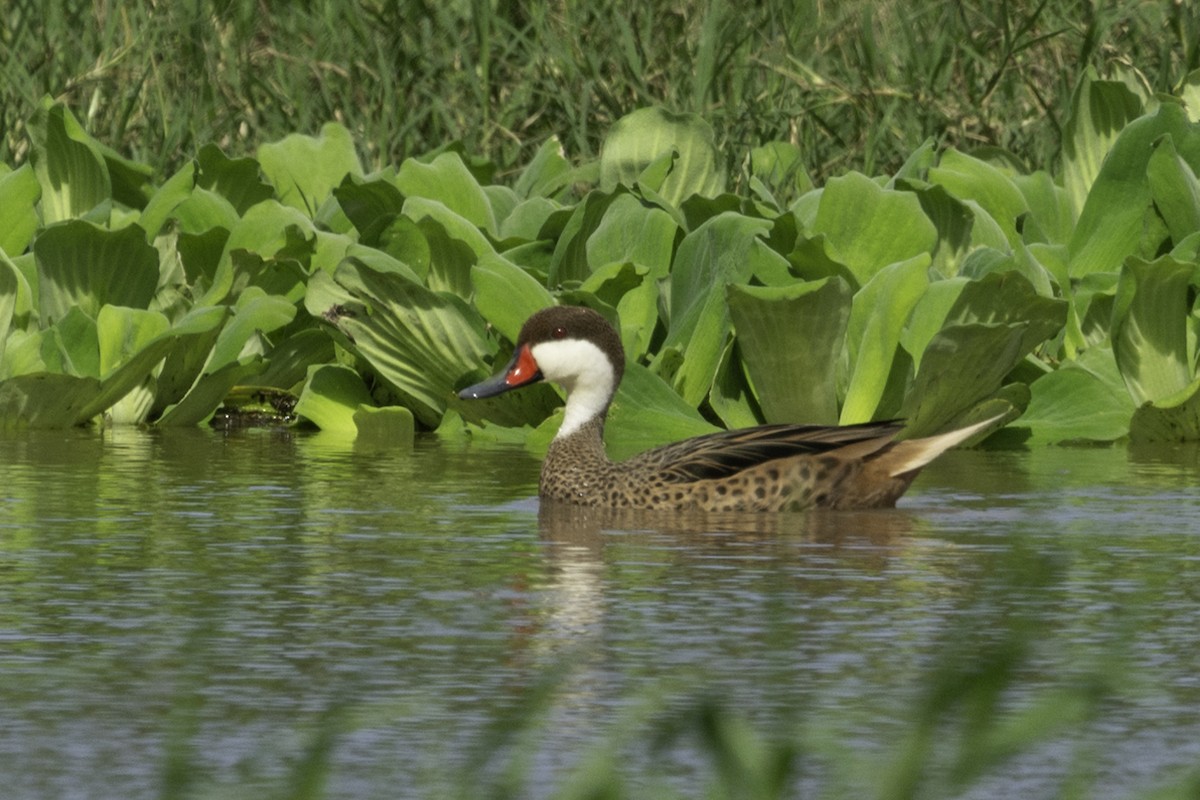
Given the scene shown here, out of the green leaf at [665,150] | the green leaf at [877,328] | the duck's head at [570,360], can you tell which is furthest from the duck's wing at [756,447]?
the green leaf at [665,150]

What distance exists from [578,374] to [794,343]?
2.19ft

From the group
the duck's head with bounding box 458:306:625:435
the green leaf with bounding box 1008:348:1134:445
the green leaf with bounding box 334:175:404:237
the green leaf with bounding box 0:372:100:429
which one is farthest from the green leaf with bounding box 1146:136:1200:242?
the green leaf with bounding box 0:372:100:429

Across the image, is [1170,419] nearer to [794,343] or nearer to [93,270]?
[794,343]

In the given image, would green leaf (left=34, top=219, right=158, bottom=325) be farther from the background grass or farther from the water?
the background grass

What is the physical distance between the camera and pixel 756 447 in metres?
6.85

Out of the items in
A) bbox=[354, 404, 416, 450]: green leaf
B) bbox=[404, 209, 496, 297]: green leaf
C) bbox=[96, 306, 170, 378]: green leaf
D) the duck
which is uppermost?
bbox=[404, 209, 496, 297]: green leaf

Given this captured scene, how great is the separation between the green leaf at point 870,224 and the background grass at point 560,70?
1506 millimetres

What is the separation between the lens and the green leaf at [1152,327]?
7.84 metres

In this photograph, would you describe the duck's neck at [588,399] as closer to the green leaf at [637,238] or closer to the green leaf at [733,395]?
the green leaf at [733,395]

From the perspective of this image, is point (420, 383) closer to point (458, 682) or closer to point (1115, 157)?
point (1115, 157)

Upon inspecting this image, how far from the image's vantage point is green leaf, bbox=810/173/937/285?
26.9ft

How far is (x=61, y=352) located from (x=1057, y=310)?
10.4ft

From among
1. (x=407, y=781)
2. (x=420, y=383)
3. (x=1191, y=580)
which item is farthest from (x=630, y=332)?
(x=407, y=781)

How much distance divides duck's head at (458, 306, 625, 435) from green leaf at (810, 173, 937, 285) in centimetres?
100
